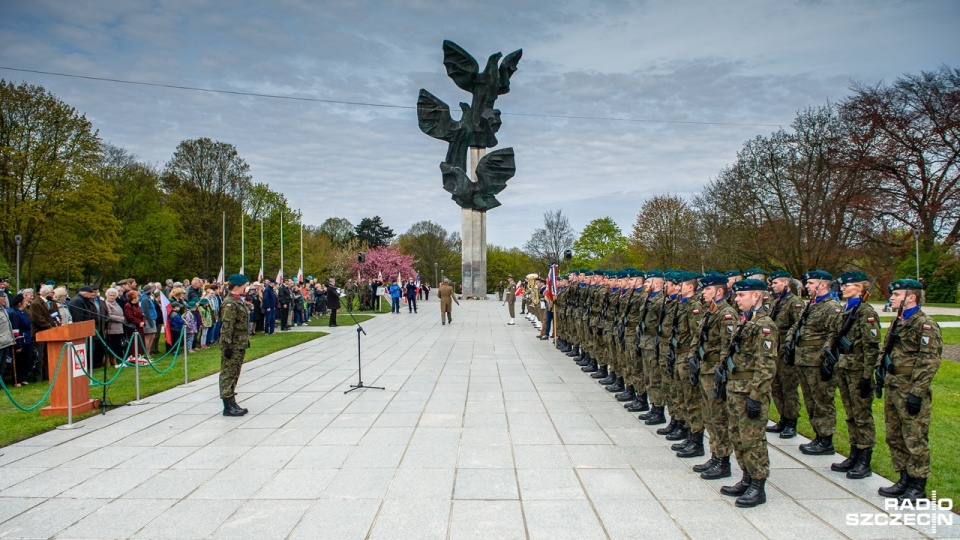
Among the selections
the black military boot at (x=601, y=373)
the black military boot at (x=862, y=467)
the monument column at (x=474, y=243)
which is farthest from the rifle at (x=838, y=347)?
the monument column at (x=474, y=243)

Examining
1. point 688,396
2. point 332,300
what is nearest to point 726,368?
point 688,396

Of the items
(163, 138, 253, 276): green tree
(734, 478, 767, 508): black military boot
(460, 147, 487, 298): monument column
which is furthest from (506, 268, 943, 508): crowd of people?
(163, 138, 253, 276): green tree

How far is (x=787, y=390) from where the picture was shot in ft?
24.5

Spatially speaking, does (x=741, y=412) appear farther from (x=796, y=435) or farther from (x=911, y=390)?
(x=796, y=435)

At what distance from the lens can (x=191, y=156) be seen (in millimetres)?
50938

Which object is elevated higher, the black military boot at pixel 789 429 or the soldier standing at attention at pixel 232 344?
the soldier standing at attention at pixel 232 344

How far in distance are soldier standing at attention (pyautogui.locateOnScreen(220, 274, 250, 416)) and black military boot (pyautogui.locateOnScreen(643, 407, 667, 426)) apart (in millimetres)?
5813

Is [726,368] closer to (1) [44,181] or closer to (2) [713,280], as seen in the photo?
(2) [713,280]

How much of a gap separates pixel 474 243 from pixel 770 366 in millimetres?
40869

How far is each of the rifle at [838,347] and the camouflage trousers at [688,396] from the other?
137 cm

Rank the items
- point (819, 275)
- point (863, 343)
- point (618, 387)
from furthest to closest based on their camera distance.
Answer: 1. point (618, 387)
2. point (819, 275)
3. point (863, 343)

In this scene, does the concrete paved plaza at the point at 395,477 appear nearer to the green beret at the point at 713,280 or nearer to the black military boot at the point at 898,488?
the black military boot at the point at 898,488

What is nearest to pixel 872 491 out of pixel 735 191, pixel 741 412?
pixel 741 412

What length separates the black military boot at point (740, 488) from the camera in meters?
5.43
